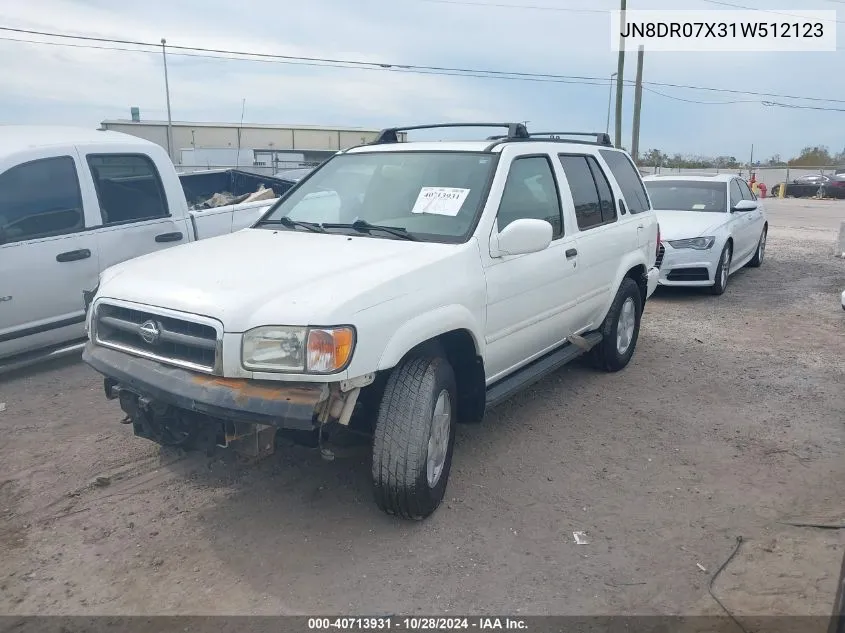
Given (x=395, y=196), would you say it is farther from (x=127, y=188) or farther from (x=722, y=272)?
(x=722, y=272)

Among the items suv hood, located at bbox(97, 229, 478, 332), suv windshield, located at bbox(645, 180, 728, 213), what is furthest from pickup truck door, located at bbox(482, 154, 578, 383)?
suv windshield, located at bbox(645, 180, 728, 213)

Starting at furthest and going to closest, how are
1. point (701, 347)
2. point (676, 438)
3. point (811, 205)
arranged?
1. point (811, 205)
2. point (701, 347)
3. point (676, 438)

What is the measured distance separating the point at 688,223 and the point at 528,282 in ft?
20.5

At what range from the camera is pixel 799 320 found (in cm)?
837

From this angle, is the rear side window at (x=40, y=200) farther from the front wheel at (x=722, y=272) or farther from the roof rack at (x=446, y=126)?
the front wheel at (x=722, y=272)

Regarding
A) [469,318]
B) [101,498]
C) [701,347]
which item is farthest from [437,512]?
[701,347]

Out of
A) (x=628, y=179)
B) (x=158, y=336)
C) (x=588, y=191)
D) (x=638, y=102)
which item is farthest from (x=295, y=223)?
(x=638, y=102)

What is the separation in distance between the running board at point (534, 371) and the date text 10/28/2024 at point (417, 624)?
53.8 inches

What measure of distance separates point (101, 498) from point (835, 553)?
3765 millimetres

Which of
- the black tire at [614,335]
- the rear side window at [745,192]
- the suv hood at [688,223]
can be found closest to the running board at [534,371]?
the black tire at [614,335]

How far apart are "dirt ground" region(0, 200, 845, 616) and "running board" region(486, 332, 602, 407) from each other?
0.44 meters

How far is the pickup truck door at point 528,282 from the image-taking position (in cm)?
413

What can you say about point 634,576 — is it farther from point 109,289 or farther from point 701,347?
point 701,347

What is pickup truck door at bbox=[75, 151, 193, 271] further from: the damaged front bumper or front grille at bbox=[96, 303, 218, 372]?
the damaged front bumper
